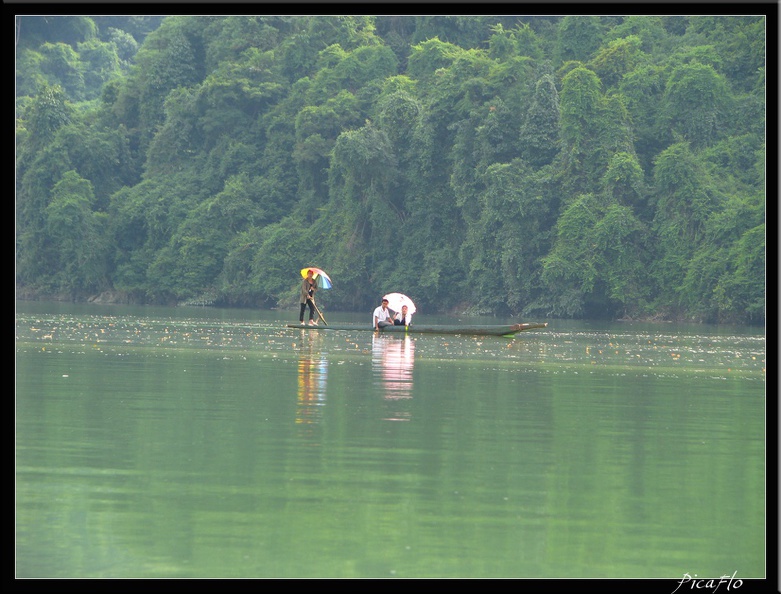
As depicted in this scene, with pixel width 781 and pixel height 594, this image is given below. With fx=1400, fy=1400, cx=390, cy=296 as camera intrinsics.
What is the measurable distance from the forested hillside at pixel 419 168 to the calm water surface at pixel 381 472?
3612cm

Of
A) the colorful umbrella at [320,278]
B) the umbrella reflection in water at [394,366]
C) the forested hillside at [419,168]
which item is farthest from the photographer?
the forested hillside at [419,168]

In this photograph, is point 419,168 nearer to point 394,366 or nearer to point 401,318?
point 401,318

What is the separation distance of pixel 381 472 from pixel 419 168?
53262 millimetres

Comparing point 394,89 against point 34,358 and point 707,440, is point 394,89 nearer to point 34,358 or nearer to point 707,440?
point 34,358

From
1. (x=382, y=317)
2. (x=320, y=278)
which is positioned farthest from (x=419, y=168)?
(x=382, y=317)

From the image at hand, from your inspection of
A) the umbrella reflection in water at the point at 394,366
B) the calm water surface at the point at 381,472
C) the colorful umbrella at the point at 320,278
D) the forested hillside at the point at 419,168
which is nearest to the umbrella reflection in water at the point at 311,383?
the calm water surface at the point at 381,472

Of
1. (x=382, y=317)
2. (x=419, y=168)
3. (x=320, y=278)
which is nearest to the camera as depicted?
(x=382, y=317)

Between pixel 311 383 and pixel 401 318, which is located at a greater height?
pixel 401 318

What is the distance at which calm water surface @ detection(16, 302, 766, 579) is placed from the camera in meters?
8.46

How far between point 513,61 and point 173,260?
1920 cm

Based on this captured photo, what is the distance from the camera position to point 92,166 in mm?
72875

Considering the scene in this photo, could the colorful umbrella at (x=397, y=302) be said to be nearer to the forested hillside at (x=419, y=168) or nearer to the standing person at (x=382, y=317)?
the standing person at (x=382, y=317)

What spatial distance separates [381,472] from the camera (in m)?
11.0

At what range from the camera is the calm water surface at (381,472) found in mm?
8461
